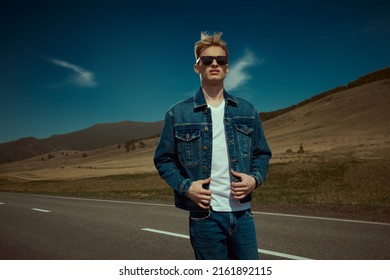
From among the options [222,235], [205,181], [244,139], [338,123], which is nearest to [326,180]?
[244,139]

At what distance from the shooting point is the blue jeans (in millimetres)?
2473

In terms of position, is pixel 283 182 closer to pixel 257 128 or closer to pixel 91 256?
pixel 91 256

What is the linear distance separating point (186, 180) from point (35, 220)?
9.53 metres

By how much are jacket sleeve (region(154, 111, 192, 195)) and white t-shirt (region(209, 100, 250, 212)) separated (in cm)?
23

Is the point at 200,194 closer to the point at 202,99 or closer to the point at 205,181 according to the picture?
the point at 205,181

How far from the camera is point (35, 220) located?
10.6 metres

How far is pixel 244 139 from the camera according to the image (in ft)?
8.68

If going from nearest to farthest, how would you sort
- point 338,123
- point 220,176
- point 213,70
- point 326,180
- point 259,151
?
point 220,176
point 213,70
point 259,151
point 326,180
point 338,123

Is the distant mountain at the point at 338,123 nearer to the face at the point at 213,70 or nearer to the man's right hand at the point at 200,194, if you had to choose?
the face at the point at 213,70

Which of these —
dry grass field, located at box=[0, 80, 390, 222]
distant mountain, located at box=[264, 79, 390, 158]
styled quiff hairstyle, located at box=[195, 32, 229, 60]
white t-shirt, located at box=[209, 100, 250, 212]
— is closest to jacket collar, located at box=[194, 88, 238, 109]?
white t-shirt, located at box=[209, 100, 250, 212]

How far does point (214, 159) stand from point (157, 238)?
521 cm

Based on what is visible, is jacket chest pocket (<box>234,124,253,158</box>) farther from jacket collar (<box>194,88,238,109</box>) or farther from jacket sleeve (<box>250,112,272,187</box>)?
jacket collar (<box>194,88,238,109</box>)
